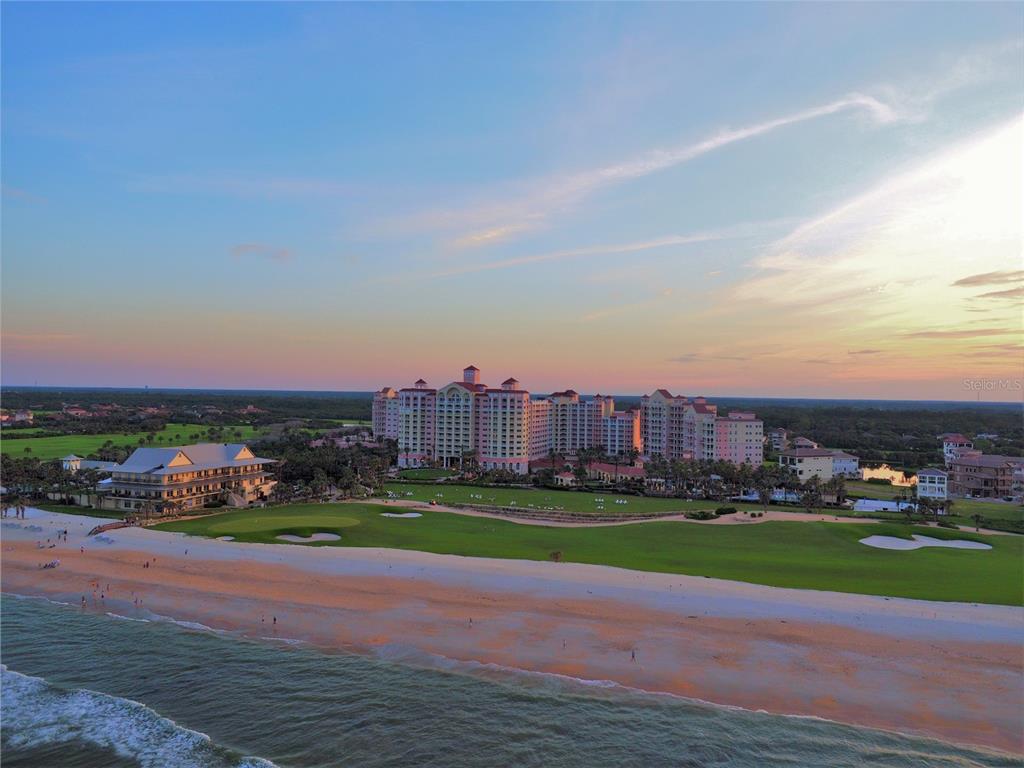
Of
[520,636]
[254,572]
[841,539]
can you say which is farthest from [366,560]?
[841,539]

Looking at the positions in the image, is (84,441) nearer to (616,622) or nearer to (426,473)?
(426,473)

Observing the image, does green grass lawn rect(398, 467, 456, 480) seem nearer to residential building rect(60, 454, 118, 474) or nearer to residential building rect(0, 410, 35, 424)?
residential building rect(60, 454, 118, 474)

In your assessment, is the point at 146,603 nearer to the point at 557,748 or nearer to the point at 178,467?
the point at 557,748

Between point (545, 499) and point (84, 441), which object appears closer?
point (545, 499)

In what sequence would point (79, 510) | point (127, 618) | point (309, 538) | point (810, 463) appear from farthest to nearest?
point (810, 463) → point (79, 510) → point (309, 538) → point (127, 618)

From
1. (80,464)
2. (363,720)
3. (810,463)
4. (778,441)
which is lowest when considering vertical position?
(363,720)

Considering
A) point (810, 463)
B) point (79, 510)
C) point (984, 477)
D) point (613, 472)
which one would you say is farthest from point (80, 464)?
point (984, 477)

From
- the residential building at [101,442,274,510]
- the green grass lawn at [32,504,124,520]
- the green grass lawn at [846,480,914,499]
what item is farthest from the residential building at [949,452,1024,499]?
the green grass lawn at [32,504,124,520]
